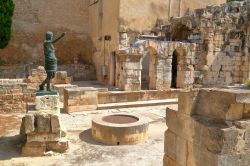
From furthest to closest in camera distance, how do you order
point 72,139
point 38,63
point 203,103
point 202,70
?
point 38,63 → point 202,70 → point 72,139 → point 203,103

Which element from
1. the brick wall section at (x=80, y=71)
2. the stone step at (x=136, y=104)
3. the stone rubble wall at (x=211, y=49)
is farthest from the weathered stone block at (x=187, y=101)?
the brick wall section at (x=80, y=71)

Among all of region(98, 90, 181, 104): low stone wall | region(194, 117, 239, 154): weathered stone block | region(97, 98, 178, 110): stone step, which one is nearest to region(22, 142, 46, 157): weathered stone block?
region(194, 117, 239, 154): weathered stone block

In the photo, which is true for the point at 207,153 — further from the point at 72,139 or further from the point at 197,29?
the point at 197,29

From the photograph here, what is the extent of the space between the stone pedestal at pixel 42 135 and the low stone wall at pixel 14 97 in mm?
4212

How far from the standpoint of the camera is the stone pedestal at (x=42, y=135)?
6.09 meters

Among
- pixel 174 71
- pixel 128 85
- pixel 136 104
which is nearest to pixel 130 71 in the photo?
pixel 128 85

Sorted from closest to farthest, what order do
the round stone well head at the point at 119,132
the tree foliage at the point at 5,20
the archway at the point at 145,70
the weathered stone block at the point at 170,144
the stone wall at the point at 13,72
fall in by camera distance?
the weathered stone block at the point at 170,144 < the round stone well head at the point at 119,132 < the tree foliage at the point at 5,20 < the archway at the point at 145,70 < the stone wall at the point at 13,72

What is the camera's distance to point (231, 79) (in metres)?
14.3

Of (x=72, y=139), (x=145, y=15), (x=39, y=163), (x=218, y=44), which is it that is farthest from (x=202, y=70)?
(x=39, y=163)

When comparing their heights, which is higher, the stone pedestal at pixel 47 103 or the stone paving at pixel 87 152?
A: the stone pedestal at pixel 47 103

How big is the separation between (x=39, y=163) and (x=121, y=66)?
7404 millimetres

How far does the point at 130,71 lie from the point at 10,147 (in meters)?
6.89

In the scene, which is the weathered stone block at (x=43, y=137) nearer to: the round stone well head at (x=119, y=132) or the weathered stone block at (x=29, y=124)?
the weathered stone block at (x=29, y=124)

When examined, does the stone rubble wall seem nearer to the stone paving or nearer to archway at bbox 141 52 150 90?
archway at bbox 141 52 150 90
